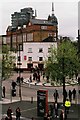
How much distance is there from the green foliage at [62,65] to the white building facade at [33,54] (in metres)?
39.1

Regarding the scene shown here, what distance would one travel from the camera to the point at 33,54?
71.6 m

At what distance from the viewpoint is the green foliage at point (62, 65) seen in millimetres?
29578

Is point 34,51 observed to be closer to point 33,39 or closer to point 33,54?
point 33,54

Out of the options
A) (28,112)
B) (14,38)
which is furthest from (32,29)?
(28,112)

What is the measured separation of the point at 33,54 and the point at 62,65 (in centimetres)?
4190

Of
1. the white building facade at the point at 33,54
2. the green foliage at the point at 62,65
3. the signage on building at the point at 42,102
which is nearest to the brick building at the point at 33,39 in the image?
the white building facade at the point at 33,54

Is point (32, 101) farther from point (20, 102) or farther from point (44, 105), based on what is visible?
point (44, 105)

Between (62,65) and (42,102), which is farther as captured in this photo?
(62,65)

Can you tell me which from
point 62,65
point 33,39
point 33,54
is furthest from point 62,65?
point 33,39

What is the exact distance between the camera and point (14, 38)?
94.1m

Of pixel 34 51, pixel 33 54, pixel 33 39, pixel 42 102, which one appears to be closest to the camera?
pixel 42 102

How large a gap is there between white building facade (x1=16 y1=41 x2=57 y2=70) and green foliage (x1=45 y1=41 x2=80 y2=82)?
3908cm

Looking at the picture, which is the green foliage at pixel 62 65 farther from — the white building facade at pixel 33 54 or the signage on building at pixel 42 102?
the white building facade at pixel 33 54

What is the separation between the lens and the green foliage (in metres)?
29.6
